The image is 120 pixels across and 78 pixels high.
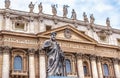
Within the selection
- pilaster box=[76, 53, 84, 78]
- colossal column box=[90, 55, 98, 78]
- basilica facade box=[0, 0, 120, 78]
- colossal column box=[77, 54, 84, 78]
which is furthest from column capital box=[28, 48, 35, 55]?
colossal column box=[90, 55, 98, 78]

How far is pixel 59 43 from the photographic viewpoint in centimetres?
3375

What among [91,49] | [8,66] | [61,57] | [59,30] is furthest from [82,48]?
[61,57]

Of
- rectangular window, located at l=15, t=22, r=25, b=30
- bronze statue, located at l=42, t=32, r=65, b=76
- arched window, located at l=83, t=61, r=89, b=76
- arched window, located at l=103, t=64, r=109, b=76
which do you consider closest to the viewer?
bronze statue, located at l=42, t=32, r=65, b=76

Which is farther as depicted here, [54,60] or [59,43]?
[59,43]

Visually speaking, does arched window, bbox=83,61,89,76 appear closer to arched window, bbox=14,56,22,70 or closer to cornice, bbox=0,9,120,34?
cornice, bbox=0,9,120,34

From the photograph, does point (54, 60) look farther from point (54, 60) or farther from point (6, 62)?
point (6, 62)

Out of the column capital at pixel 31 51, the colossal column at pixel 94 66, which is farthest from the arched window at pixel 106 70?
the column capital at pixel 31 51

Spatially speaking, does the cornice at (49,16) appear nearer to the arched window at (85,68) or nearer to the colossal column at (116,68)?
the colossal column at (116,68)

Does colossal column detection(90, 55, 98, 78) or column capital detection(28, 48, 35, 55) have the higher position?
column capital detection(28, 48, 35, 55)

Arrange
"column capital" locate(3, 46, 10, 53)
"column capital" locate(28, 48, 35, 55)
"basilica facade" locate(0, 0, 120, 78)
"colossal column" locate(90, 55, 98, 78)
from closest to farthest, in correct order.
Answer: "column capital" locate(3, 46, 10, 53)
"basilica facade" locate(0, 0, 120, 78)
"column capital" locate(28, 48, 35, 55)
"colossal column" locate(90, 55, 98, 78)

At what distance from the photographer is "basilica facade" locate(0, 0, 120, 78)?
31.0m

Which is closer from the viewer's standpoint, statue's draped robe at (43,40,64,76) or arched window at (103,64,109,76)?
statue's draped robe at (43,40,64,76)

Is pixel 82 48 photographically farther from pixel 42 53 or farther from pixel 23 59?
pixel 23 59

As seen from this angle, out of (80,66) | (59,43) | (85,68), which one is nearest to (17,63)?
(59,43)
